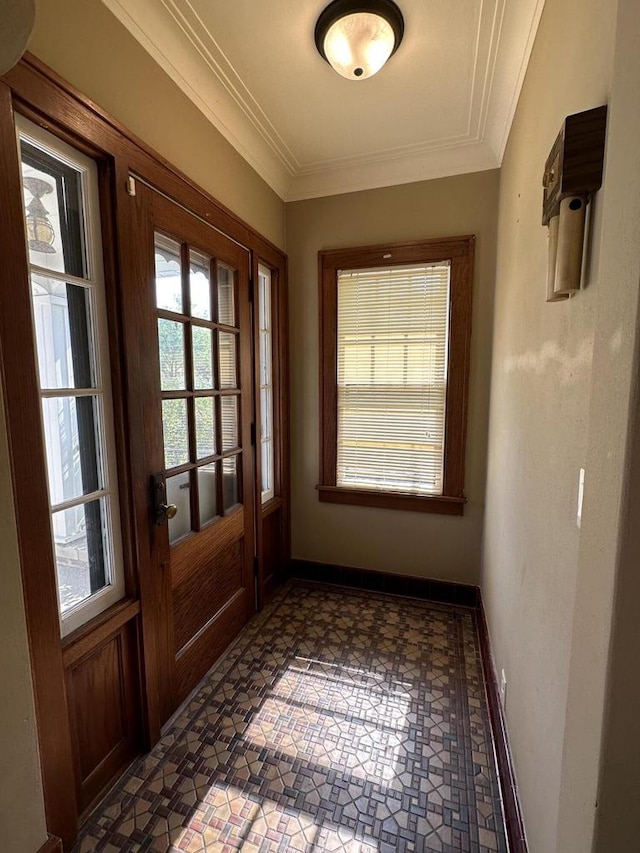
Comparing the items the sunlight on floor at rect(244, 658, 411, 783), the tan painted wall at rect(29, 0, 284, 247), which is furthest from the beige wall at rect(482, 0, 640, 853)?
the tan painted wall at rect(29, 0, 284, 247)

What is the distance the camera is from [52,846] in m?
1.04

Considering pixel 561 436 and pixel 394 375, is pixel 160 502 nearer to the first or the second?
pixel 561 436

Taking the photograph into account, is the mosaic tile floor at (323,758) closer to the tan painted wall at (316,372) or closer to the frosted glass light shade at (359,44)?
the tan painted wall at (316,372)

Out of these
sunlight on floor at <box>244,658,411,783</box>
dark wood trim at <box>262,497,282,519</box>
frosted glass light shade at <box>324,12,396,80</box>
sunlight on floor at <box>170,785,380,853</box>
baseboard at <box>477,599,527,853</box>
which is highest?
frosted glass light shade at <box>324,12,396,80</box>

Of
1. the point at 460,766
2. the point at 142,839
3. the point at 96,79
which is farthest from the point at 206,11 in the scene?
the point at 460,766

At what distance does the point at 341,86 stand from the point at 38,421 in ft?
6.12

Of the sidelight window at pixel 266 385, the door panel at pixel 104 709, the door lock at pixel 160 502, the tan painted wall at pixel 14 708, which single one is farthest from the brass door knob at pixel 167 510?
the sidelight window at pixel 266 385

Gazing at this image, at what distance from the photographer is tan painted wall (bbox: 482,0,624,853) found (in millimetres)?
564

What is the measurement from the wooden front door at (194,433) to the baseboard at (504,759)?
51.5 inches

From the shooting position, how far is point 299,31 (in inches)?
56.7

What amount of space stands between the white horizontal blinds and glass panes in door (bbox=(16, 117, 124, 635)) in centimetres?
157

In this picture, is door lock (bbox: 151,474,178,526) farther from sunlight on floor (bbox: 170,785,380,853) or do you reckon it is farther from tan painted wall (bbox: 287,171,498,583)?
tan painted wall (bbox: 287,171,498,583)

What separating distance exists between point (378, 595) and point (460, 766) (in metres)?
1.16

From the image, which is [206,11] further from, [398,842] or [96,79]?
[398,842]
